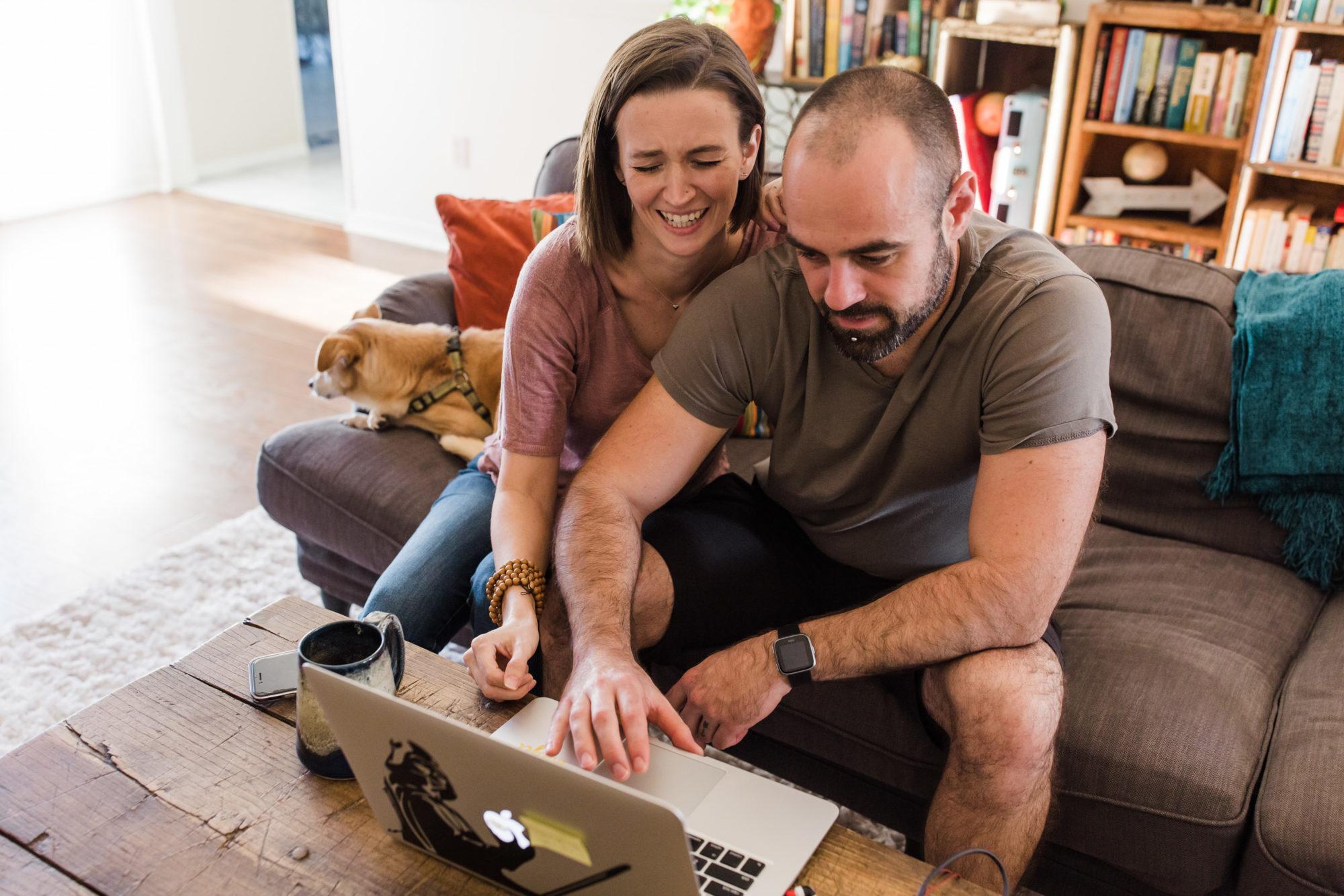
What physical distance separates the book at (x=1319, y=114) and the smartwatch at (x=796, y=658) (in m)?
2.29

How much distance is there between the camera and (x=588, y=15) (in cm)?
397

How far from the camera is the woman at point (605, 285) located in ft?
4.66

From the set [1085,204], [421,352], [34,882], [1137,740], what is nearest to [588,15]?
[1085,204]

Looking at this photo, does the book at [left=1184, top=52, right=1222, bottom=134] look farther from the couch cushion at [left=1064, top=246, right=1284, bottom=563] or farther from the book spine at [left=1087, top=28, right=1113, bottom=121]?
the couch cushion at [left=1064, top=246, right=1284, bottom=563]

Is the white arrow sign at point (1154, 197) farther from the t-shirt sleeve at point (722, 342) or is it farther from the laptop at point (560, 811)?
the laptop at point (560, 811)

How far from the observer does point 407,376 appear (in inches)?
85.1

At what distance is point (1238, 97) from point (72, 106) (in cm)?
488

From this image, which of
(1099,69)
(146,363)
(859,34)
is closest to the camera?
(1099,69)

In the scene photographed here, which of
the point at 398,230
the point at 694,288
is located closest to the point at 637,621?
the point at 694,288

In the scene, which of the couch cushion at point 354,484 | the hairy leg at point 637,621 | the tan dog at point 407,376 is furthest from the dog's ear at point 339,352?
the hairy leg at point 637,621

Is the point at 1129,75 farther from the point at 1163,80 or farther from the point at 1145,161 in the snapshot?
the point at 1145,161

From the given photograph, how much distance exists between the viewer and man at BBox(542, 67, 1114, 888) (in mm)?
1273

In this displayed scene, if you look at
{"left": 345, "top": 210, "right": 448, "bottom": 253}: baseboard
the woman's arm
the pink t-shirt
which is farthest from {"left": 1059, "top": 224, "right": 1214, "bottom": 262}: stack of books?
{"left": 345, "top": 210, "right": 448, "bottom": 253}: baseboard

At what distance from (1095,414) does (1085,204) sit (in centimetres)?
213
